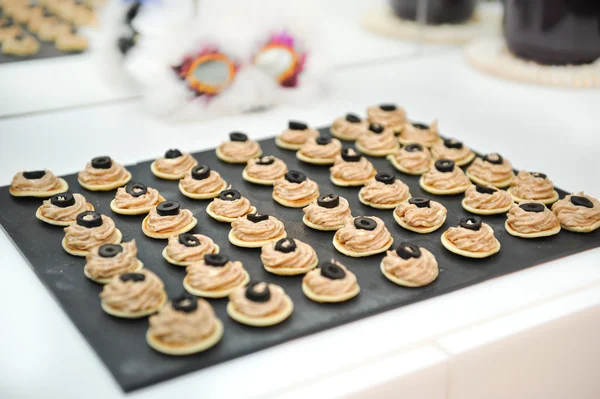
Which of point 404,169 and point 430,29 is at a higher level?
point 430,29

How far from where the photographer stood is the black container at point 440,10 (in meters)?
4.09

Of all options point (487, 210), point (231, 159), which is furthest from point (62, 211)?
point (487, 210)

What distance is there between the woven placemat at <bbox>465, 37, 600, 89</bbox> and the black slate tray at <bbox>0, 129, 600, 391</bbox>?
1.10 meters

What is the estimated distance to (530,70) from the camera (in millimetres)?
3447

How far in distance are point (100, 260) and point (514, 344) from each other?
1028mm

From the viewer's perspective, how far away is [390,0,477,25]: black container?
4090 mm

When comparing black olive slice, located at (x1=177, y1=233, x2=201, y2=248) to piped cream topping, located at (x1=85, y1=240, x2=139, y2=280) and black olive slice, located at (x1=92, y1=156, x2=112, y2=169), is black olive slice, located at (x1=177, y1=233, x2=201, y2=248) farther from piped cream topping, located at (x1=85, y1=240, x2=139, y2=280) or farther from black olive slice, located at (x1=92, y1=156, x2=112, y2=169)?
black olive slice, located at (x1=92, y1=156, x2=112, y2=169)

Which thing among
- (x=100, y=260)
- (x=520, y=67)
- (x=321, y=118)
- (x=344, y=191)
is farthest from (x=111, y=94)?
(x=520, y=67)

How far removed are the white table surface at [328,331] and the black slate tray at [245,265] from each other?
27 millimetres

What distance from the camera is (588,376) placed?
195 cm

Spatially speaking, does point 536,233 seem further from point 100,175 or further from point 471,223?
point 100,175

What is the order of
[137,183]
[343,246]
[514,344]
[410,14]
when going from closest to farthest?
[514,344] < [343,246] < [137,183] < [410,14]

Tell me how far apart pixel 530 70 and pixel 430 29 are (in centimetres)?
87

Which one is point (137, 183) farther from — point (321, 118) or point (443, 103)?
point (443, 103)
